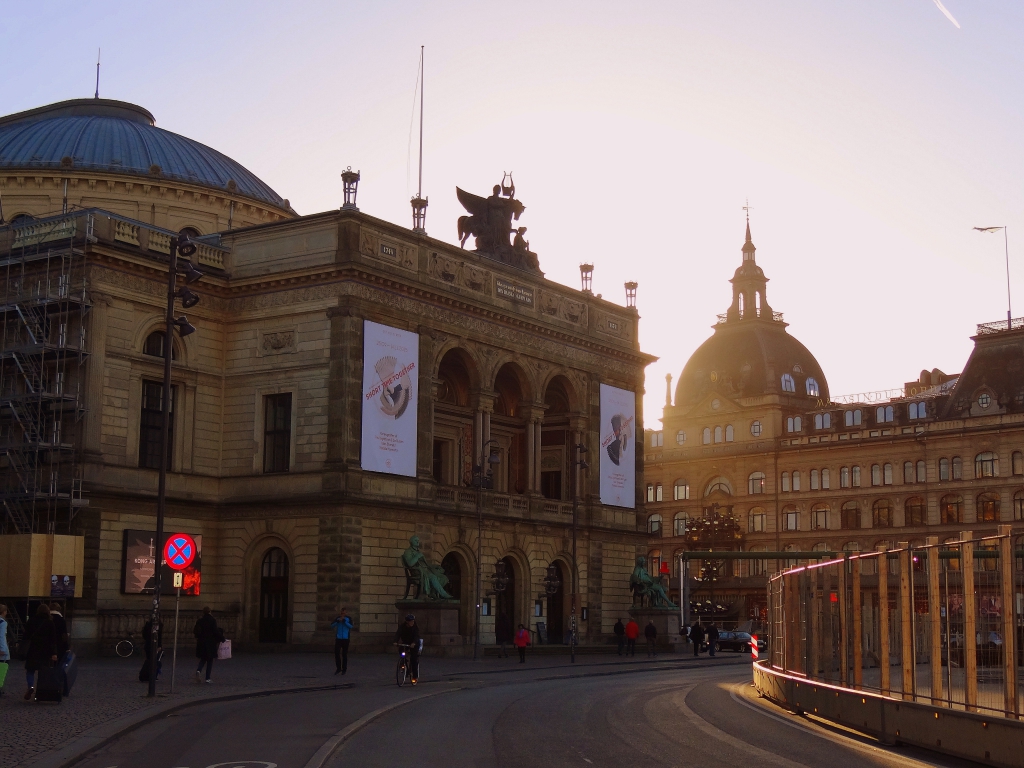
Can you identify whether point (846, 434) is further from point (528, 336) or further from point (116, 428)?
point (116, 428)

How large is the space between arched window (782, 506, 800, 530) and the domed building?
62505mm

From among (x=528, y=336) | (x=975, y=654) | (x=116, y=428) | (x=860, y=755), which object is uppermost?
(x=528, y=336)

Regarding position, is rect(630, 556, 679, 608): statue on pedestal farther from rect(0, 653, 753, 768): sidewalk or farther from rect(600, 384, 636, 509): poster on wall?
rect(0, 653, 753, 768): sidewalk

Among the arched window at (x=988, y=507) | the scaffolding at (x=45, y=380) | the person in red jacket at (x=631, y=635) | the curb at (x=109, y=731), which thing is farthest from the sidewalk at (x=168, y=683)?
the arched window at (x=988, y=507)

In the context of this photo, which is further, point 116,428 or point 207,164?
point 207,164

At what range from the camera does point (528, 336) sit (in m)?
65.8

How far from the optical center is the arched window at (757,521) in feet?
396

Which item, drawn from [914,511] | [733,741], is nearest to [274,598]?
[733,741]

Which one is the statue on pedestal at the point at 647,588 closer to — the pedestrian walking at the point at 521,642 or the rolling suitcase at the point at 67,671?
the pedestrian walking at the point at 521,642

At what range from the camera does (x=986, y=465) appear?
10744 centimetres

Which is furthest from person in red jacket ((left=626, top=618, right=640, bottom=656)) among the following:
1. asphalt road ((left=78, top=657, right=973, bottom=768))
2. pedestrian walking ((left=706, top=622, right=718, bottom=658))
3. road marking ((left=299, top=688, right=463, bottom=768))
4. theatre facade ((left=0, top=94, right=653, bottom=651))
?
road marking ((left=299, top=688, right=463, bottom=768))

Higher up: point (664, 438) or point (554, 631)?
point (664, 438)

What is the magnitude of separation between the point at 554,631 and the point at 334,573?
16.9m

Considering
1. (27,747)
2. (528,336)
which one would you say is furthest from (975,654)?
(528,336)
